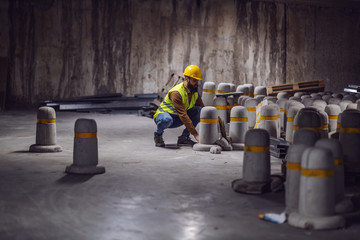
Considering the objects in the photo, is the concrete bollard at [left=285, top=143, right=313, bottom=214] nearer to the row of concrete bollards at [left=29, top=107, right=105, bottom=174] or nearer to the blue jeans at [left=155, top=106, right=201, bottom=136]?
the row of concrete bollards at [left=29, top=107, right=105, bottom=174]

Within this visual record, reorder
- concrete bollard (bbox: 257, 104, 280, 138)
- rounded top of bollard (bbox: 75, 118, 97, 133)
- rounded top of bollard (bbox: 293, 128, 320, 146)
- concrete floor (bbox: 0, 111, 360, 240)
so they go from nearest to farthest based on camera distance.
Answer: concrete floor (bbox: 0, 111, 360, 240) → rounded top of bollard (bbox: 293, 128, 320, 146) → rounded top of bollard (bbox: 75, 118, 97, 133) → concrete bollard (bbox: 257, 104, 280, 138)

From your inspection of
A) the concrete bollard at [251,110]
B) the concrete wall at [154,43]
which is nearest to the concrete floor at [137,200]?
the concrete bollard at [251,110]

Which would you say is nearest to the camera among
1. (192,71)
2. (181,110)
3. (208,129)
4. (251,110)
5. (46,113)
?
(46,113)

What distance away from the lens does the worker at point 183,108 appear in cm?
1073

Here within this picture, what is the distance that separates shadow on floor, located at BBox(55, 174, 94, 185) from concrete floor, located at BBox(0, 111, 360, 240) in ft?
0.05

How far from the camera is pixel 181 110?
10734mm

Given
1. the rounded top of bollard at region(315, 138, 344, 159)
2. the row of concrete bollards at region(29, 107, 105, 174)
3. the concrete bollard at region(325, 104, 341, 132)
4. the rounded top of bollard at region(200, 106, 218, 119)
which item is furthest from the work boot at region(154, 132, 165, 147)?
the rounded top of bollard at region(315, 138, 344, 159)

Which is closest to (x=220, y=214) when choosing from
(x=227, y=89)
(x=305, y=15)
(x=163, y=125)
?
(x=163, y=125)

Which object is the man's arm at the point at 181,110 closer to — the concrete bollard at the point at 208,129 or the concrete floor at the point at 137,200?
the concrete bollard at the point at 208,129

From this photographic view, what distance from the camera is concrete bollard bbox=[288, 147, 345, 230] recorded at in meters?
5.28

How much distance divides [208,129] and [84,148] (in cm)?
310

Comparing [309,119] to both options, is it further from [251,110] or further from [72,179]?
[251,110]

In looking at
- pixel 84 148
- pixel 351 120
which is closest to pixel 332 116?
pixel 351 120

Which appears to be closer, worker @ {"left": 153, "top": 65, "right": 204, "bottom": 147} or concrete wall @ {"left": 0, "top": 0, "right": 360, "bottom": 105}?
worker @ {"left": 153, "top": 65, "right": 204, "bottom": 147}
